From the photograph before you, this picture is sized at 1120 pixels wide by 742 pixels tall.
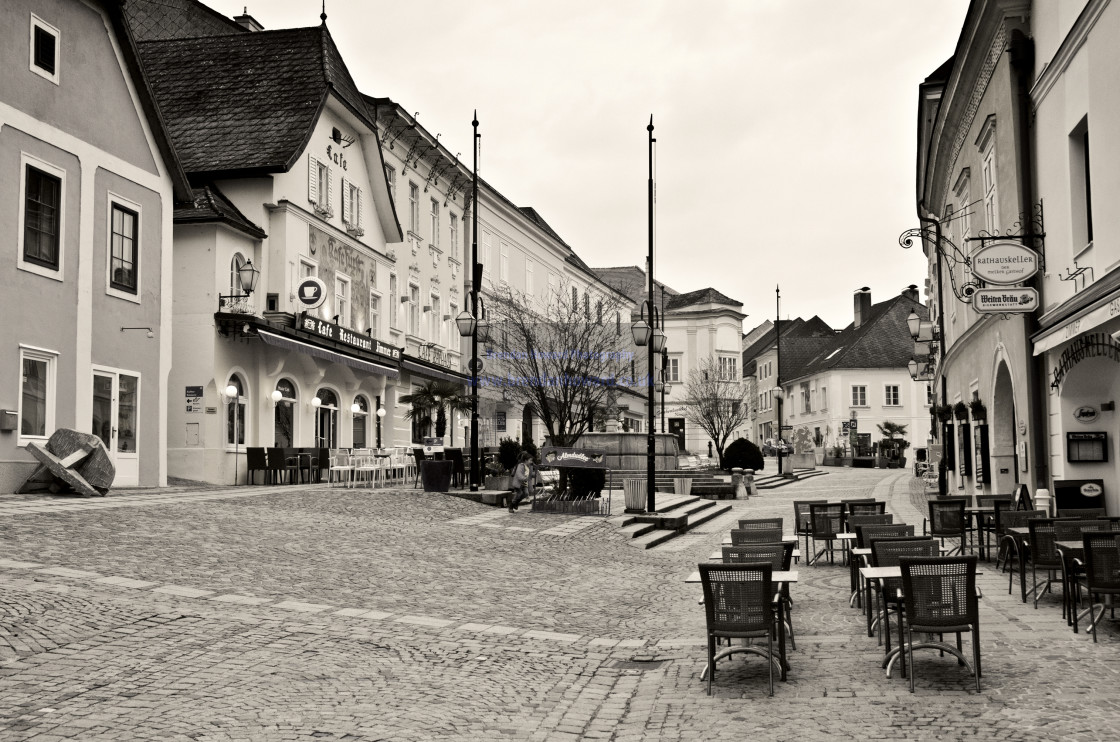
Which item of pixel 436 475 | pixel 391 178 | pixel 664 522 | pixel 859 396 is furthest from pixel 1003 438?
pixel 859 396

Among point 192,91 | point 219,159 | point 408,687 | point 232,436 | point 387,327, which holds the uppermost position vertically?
point 192,91

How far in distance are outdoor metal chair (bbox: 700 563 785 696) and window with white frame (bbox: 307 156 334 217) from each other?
25009 millimetres

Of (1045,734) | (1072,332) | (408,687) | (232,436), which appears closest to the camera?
(1045,734)

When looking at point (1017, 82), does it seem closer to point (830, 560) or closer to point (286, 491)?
point (830, 560)

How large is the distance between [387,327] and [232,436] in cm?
984

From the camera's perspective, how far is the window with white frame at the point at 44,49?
2078 centimetres

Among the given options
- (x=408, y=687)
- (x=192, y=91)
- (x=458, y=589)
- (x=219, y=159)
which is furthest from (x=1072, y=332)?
(x=192, y=91)

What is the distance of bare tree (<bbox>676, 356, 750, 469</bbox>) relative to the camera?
7138cm

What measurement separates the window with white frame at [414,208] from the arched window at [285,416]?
10.7 meters

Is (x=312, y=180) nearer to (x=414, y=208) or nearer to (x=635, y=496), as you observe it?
(x=414, y=208)

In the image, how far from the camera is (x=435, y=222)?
43.2 m

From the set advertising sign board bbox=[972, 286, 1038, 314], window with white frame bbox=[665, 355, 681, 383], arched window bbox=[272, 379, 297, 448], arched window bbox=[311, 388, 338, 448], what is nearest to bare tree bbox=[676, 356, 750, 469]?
window with white frame bbox=[665, 355, 681, 383]

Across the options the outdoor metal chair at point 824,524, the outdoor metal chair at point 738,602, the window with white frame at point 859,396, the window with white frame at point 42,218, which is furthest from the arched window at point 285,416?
the window with white frame at point 859,396

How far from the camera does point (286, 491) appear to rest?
80.8ft
